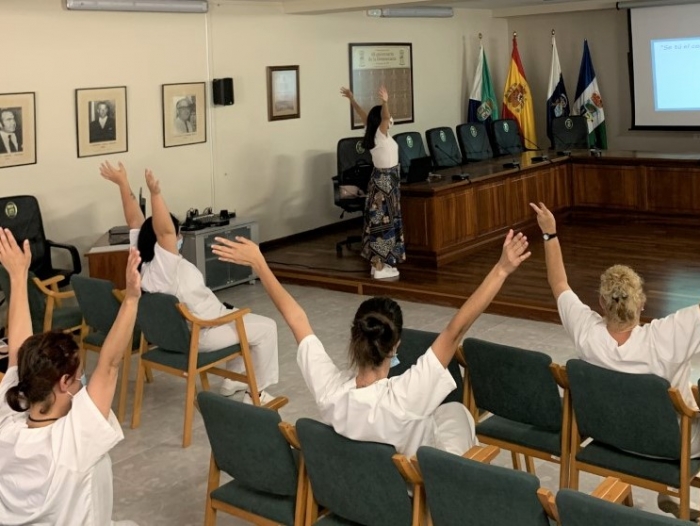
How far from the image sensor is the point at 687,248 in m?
9.14

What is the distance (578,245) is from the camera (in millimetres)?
9539

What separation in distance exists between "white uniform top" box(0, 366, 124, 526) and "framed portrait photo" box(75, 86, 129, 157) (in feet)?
17.9

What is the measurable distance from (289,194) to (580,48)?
17.8 feet

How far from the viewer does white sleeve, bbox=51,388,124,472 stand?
2871mm

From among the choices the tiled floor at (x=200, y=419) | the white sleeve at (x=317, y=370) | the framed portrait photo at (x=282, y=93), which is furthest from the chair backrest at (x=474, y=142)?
the white sleeve at (x=317, y=370)

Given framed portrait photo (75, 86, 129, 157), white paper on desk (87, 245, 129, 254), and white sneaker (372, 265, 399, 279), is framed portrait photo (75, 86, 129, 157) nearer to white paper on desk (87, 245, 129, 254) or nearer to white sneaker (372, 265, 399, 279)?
white paper on desk (87, 245, 129, 254)

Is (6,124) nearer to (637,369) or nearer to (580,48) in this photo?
(637,369)

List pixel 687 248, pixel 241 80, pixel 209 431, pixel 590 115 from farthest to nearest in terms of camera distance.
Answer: pixel 590 115
pixel 241 80
pixel 687 248
pixel 209 431

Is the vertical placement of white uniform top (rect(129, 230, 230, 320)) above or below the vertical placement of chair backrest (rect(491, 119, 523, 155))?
below

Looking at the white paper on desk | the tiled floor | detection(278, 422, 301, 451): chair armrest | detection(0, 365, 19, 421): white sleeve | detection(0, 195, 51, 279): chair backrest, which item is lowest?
the tiled floor

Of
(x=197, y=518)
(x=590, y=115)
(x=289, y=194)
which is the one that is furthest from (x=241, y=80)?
(x=197, y=518)

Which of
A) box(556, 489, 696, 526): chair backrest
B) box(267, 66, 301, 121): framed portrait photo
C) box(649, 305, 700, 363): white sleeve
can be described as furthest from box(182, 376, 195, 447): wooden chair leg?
box(267, 66, 301, 121): framed portrait photo

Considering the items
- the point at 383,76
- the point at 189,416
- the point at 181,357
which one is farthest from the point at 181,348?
the point at 383,76

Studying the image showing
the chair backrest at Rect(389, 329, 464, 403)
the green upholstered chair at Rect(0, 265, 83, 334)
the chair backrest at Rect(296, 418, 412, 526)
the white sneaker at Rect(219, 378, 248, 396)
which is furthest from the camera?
the green upholstered chair at Rect(0, 265, 83, 334)
